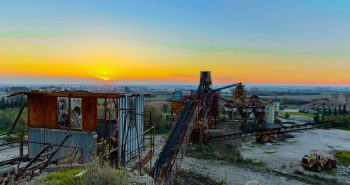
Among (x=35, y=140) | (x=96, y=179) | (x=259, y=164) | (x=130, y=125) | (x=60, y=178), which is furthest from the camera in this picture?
(x=259, y=164)

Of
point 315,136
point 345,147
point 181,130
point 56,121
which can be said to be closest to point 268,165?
point 181,130

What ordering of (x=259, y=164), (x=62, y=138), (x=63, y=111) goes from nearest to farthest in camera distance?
(x=62, y=138) < (x=63, y=111) < (x=259, y=164)

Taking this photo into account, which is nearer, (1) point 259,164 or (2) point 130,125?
(2) point 130,125

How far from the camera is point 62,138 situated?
40.4 ft

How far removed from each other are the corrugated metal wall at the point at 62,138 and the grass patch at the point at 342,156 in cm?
2155

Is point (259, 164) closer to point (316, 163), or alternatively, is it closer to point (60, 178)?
point (316, 163)

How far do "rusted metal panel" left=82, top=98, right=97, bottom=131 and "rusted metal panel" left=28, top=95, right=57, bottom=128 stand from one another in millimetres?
1280

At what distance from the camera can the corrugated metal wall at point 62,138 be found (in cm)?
1194

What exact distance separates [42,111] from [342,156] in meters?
25.8

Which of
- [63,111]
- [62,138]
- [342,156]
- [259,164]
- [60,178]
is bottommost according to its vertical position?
[342,156]

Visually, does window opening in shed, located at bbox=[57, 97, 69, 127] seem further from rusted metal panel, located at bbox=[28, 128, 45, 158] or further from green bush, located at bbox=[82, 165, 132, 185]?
green bush, located at bbox=[82, 165, 132, 185]

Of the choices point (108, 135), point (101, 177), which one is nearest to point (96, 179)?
point (101, 177)

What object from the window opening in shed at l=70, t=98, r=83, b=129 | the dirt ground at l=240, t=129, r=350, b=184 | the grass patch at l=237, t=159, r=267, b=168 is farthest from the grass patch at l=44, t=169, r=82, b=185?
the dirt ground at l=240, t=129, r=350, b=184

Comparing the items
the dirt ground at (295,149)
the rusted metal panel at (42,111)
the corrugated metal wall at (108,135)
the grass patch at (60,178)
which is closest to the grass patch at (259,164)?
the dirt ground at (295,149)
